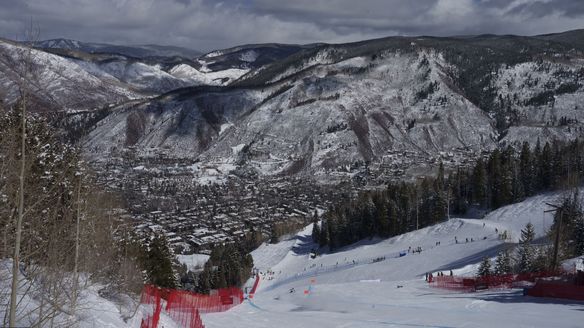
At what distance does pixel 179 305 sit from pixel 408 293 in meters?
14.6

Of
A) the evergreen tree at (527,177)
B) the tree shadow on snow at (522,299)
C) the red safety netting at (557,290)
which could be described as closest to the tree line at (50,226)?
the tree shadow on snow at (522,299)

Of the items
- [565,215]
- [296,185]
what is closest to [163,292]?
[565,215]

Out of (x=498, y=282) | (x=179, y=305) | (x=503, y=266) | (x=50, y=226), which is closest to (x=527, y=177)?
(x=503, y=266)

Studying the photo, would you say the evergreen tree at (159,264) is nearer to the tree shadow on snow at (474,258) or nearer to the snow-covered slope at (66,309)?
the snow-covered slope at (66,309)

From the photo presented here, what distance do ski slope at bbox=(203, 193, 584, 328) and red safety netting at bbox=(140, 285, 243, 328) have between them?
3.62 feet

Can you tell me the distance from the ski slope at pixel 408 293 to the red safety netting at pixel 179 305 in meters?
1.10

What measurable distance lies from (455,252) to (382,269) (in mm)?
8188

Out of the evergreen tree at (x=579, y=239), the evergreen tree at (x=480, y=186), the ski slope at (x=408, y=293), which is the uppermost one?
the evergreen tree at (x=480, y=186)

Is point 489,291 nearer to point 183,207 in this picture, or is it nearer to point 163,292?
point 163,292

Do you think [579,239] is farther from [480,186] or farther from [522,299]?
[480,186]

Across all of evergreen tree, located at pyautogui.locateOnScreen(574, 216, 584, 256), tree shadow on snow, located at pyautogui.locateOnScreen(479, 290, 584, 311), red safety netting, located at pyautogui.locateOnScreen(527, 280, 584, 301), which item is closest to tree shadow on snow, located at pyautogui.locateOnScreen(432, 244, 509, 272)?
evergreen tree, located at pyautogui.locateOnScreen(574, 216, 584, 256)

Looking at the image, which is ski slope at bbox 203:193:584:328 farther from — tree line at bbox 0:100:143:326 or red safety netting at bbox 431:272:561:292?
tree line at bbox 0:100:143:326

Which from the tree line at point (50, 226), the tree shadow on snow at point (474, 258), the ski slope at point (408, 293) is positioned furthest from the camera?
the tree shadow on snow at point (474, 258)

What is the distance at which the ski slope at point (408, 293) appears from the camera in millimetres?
22172
